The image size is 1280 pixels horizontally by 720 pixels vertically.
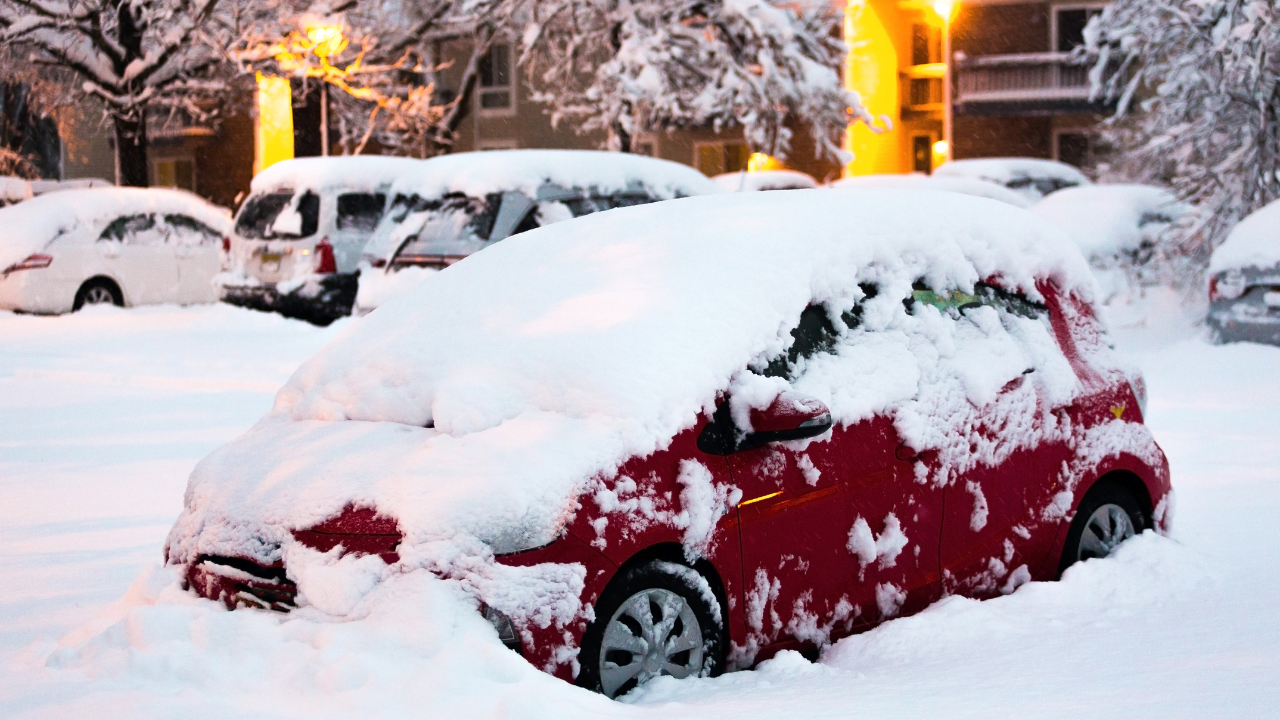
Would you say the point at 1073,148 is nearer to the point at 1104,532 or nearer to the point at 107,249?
the point at 107,249

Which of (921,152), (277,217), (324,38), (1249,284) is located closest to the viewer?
(1249,284)

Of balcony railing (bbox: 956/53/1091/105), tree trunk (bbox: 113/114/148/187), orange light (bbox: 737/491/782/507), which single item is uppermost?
balcony railing (bbox: 956/53/1091/105)

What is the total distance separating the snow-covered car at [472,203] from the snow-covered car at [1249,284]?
5.21m

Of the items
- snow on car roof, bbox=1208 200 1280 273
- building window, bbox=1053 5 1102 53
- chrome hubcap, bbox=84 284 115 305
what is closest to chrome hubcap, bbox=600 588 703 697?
snow on car roof, bbox=1208 200 1280 273

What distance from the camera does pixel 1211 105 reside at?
16.2 m

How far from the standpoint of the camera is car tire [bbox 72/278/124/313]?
16.3 meters

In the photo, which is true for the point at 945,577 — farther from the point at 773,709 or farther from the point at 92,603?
the point at 92,603

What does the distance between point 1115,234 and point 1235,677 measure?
1594 centimetres

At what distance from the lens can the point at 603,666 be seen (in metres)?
3.80

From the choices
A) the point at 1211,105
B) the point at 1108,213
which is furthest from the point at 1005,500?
the point at 1108,213

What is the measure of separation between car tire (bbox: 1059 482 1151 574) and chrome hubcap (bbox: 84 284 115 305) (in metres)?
13.9

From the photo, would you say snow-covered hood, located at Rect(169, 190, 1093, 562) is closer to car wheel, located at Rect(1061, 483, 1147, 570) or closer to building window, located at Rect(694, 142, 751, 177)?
car wheel, located at Rect(1061, 483, 1147, 570)

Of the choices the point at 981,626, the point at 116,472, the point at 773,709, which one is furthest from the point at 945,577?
the point at 116,472

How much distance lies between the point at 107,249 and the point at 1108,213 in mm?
13376
